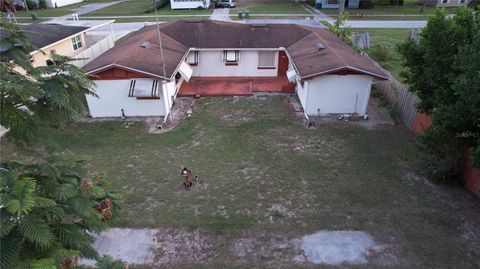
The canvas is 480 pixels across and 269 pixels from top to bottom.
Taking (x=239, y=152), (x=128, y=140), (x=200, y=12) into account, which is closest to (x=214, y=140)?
(x=239, y=152)

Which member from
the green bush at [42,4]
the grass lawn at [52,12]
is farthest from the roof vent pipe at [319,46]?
the green bush at [42,4]

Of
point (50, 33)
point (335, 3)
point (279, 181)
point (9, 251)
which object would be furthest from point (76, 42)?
point (335, 3)

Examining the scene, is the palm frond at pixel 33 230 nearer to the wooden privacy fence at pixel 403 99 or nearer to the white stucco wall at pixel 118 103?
the white stucco wall at pixel 118 103

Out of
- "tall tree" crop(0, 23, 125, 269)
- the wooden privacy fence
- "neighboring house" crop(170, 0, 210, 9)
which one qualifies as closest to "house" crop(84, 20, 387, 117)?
the wooden privacy fence

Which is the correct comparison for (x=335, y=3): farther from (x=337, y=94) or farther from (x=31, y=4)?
(x=31, y=4)

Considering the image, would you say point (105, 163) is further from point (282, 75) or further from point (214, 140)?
point (282, 75)
